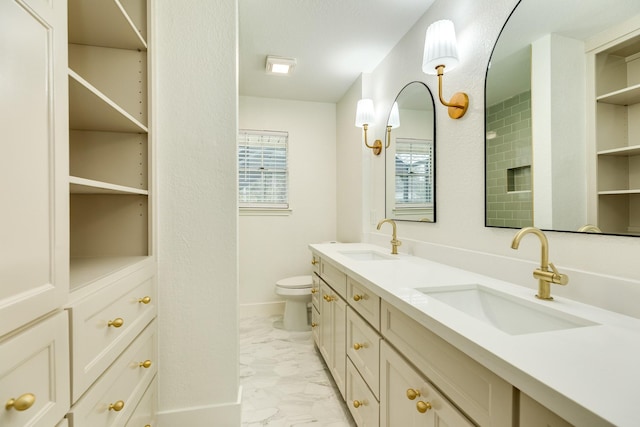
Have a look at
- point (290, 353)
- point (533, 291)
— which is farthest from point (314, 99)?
point (533, 291)

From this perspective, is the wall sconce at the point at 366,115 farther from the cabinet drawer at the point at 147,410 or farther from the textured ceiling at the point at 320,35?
the cabinet drawer at the point at 147,410

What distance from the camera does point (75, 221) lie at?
1.34 metres

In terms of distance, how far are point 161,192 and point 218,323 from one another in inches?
28.7

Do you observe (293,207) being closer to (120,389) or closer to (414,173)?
(414,173)

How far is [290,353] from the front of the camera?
2385 mm

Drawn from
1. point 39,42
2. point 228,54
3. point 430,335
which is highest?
point 228,54

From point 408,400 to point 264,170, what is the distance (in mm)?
2787

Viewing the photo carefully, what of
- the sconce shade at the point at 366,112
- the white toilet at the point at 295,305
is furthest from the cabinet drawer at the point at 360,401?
Result: the sconce shade at the point at 366,112

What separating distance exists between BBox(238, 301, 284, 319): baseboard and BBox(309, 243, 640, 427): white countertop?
2495 millimetres

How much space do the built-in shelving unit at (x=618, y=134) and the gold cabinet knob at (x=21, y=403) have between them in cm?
153

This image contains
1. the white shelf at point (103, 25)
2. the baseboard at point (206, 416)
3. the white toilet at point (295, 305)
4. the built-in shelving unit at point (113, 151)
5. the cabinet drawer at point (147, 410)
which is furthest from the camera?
the white toilet at point (295, 305)

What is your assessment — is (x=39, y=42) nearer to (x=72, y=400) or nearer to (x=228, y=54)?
(x=72, y=400)

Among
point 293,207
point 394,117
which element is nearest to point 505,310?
point 394,117

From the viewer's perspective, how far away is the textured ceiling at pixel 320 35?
6.15 feet
